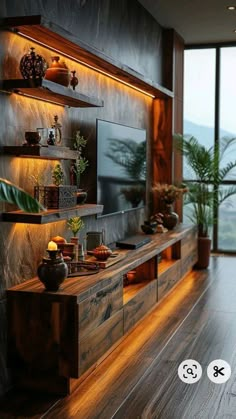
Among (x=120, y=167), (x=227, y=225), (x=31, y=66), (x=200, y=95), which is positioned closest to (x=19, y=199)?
(x=31, y=66)

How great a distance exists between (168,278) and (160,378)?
2059 millimetres

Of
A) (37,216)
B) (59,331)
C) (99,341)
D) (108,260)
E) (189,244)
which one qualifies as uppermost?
(37,216)

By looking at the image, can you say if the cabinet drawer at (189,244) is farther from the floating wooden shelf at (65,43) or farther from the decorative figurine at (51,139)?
the decorative figurine at (51,139)

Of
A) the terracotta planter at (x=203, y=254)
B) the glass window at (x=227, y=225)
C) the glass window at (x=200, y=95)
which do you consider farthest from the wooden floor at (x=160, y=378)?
the glass window at (x=200, y=95)

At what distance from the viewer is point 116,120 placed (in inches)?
206

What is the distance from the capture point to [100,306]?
3521mm

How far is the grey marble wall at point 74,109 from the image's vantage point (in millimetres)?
3287

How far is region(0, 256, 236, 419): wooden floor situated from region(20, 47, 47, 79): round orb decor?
1784 mm

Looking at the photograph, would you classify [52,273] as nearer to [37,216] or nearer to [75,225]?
[37,216]

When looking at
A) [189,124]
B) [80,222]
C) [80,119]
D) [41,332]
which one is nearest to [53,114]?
[80,119]

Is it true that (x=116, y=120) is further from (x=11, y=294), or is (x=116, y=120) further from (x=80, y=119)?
(x=11, y=294)

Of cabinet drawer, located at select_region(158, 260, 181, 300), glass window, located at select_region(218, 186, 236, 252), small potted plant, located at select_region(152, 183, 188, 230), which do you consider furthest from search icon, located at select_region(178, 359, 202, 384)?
glass window, located at select_region(218, 186, 236, 252)

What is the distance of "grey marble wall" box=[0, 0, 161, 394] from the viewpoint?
329cm

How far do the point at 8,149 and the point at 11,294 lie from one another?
31.8 inches
